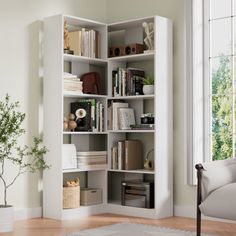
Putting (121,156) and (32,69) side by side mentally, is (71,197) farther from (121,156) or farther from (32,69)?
(32,69)

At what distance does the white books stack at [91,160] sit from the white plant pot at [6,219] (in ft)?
3.35

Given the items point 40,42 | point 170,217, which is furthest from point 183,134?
point 40,42

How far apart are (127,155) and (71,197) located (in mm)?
736

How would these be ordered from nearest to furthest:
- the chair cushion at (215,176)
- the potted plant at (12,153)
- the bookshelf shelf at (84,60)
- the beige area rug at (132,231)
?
the chair cushion at (215,176)
the beige area rug at (132,231)
the potted plant at (12,153)
the bookshelf shelf at (84,60)

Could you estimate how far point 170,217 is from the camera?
18.9 ft

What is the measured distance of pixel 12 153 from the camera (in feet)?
18.2

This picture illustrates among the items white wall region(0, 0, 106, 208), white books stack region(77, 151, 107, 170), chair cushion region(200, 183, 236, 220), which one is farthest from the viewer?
white books stack region(77, 151, 107, 170)

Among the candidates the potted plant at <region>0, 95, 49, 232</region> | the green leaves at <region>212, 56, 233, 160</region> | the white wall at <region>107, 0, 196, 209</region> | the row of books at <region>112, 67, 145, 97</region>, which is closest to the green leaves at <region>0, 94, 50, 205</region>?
the potted plant at <region>0, 95, 49, 232</region>

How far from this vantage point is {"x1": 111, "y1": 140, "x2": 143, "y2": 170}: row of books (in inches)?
235

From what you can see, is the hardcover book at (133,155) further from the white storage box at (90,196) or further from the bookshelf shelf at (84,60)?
the bookshelf shelf at (84,60)

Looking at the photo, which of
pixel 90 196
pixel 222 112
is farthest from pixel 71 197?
pixel 222 112

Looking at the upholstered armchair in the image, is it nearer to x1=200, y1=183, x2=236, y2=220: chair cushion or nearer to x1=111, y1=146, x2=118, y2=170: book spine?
x1=200, y1=183, x2=236, y2=220: chair cushion

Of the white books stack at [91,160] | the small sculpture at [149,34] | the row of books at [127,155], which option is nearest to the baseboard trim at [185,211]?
the row of books at [127,155]

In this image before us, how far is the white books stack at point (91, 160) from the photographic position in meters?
5.89
